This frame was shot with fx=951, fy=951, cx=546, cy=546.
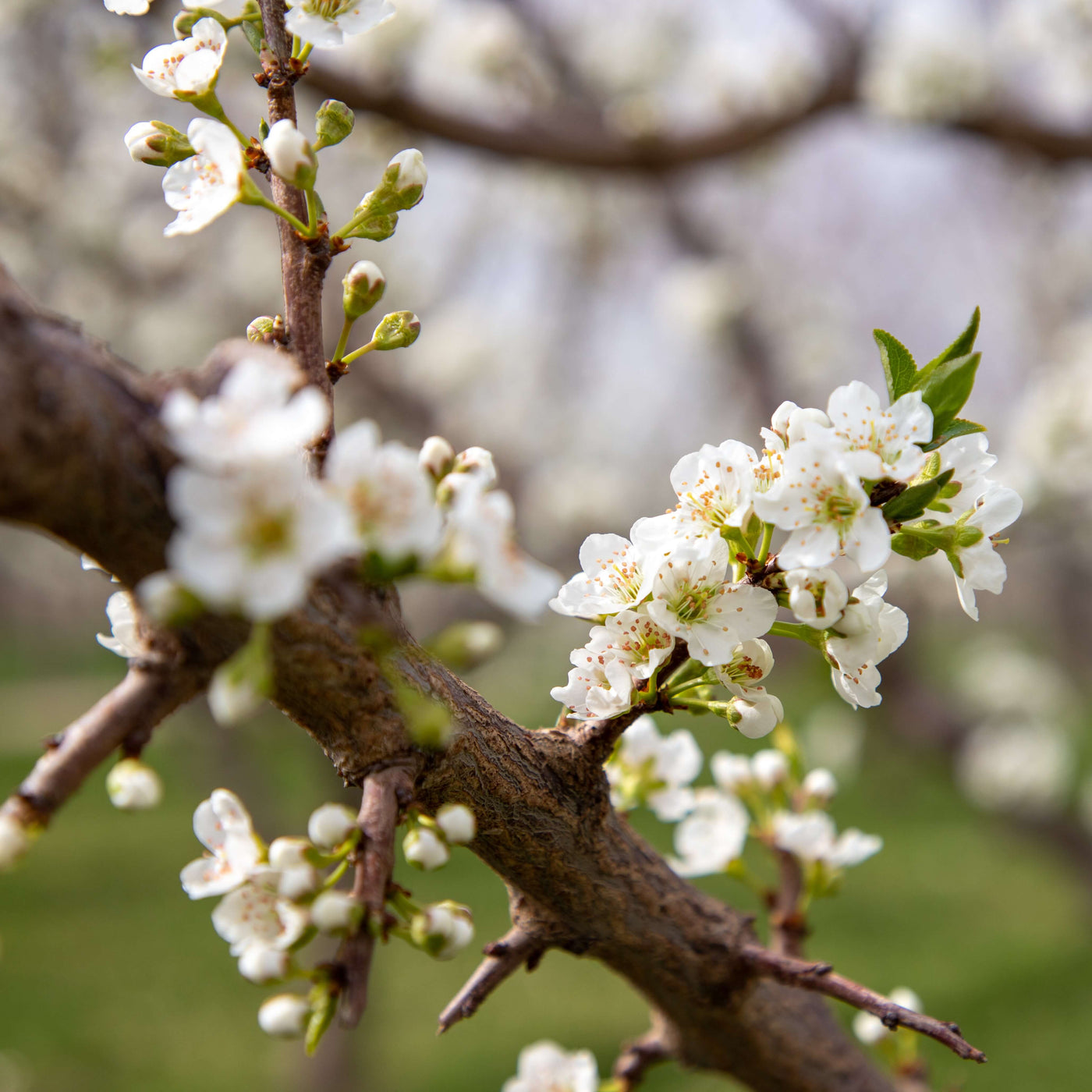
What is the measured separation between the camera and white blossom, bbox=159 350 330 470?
575 millimetres

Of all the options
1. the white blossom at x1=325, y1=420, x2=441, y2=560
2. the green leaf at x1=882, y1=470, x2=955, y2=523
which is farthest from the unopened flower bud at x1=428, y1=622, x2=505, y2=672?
the green leaf at x1=882, y1=470, x2=955, y2=523

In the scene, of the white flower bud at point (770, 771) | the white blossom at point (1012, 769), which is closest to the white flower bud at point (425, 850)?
the white flower bud at point (770, 771)

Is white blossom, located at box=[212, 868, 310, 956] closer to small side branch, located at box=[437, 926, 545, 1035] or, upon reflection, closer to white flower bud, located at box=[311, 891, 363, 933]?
white flower bud, located at box=[311, 891, 363, 933]

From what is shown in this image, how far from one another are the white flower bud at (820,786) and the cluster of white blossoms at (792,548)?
1.68ft

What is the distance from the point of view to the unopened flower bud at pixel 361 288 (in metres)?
0.95

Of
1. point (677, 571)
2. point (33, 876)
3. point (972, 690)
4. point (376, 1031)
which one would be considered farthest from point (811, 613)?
point (33, 876)

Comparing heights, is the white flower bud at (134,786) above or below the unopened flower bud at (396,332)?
below

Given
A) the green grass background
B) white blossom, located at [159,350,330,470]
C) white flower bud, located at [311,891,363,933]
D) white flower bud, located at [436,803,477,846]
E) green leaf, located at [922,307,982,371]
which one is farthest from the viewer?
the green grass background

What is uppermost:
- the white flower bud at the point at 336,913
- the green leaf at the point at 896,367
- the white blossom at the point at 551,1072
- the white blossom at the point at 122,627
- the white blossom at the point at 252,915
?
the green leaf at the point at 896,367

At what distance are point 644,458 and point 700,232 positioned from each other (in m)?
12.3

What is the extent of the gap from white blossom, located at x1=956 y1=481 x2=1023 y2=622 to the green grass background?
3566 millimetres

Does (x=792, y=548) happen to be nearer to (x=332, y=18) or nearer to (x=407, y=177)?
(x=407, y=177)

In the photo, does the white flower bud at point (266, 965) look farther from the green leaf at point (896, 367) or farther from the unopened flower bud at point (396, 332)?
the green leaf at point (896, 367)

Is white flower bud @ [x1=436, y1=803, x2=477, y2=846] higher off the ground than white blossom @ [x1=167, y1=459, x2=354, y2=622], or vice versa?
white blossom @ [x1=167, y1=459, x2=354, y2=622]
